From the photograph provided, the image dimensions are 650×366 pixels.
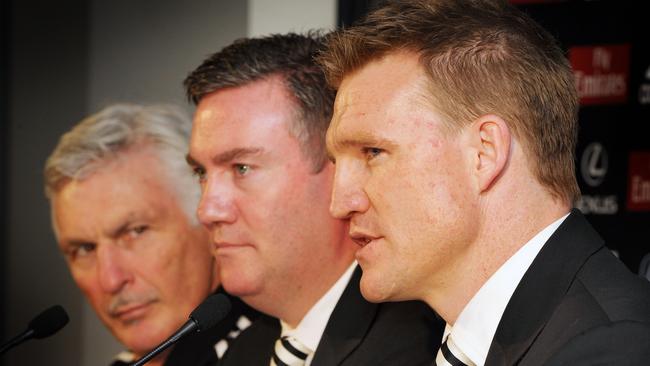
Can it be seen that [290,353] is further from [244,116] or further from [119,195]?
[119,195]

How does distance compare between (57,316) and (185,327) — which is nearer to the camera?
(185,327)

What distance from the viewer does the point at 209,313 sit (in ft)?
6.50

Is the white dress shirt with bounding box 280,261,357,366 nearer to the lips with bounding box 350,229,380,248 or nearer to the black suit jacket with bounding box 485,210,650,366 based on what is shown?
the lips with bounding box 350,229,380,248

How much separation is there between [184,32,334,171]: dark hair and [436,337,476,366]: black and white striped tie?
651 mm

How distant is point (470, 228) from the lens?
5.15ft

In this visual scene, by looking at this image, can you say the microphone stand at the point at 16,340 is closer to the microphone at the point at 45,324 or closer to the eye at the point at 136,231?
the microphone at the point at 45,324

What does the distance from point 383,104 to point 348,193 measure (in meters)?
0.16

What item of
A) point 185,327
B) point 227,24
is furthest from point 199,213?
point 227,24

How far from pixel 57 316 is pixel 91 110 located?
0.92 m

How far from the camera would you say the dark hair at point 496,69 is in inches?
62.4

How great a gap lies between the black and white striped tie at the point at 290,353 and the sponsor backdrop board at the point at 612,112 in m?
0.81

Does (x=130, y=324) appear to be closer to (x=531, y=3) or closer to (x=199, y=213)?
(x=199, y=213)

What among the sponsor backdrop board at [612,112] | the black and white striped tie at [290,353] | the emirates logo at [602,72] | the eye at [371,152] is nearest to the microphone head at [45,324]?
the black and white striped tie at [290,353]

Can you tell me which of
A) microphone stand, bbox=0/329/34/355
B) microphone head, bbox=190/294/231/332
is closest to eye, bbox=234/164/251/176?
microphone head, bbox=190/294/231/332
